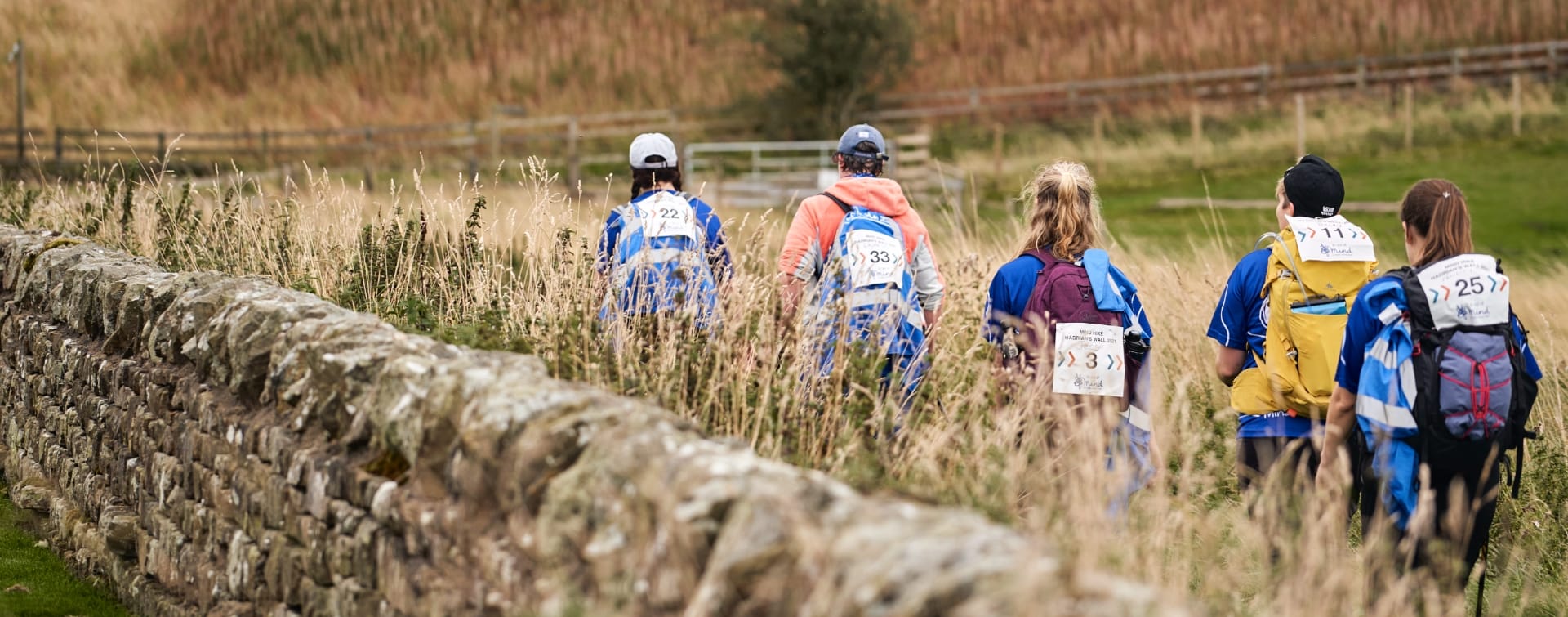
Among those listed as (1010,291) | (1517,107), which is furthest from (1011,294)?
(1517,107)

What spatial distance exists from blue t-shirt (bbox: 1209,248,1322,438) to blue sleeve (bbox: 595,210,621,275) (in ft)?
8.05

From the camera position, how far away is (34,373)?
7.95 metres

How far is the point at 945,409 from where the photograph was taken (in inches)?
214

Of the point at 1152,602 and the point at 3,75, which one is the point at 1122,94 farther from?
the point at 1152,602

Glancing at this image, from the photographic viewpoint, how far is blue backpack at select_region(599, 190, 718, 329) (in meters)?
5.77

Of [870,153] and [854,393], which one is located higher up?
[870,153]

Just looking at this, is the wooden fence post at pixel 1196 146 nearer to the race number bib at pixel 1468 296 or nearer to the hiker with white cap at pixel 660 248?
the hiker with white cap at pixel 660 248

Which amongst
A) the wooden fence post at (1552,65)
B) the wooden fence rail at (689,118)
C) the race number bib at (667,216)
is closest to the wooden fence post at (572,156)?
the wooden fence rail at (689,118)

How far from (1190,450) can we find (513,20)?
32.2 meters

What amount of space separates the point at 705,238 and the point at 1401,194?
16969 mm

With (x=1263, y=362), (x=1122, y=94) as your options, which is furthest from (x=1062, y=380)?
(x=1122, y=94)

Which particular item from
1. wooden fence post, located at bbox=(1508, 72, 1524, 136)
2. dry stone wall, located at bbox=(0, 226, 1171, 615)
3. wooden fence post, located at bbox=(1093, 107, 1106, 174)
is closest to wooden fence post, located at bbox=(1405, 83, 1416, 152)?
wooden fence post, located at bbox=(1508, 72, 1524, 136)

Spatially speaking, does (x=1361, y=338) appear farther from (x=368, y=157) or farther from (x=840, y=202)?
(x=368, y=157)

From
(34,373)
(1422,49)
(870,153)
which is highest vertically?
(1422,49)
